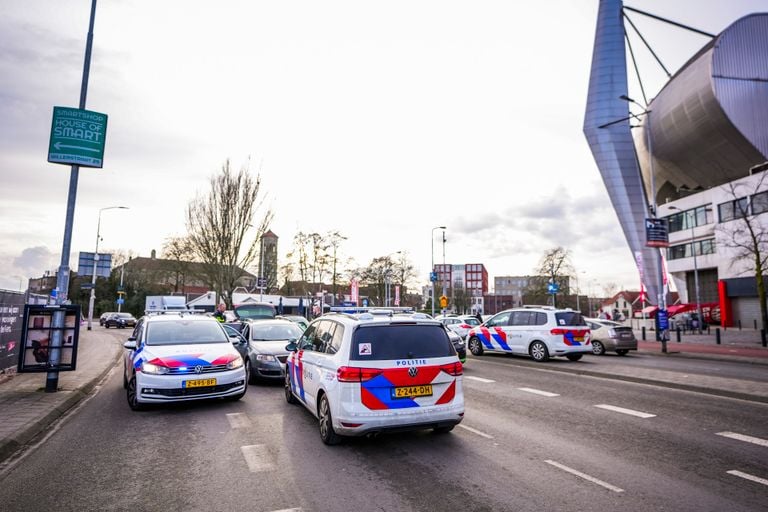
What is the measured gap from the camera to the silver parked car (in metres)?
19.1

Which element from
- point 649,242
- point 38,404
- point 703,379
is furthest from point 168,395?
point 649,242

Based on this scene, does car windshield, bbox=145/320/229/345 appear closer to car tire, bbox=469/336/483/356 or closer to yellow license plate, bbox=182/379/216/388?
yellow license plate, bbox=182/379/216/388

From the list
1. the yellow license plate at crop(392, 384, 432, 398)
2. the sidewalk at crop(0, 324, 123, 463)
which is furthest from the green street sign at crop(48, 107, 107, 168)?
the yellow license plate at crop(392, 384, 432, 398)

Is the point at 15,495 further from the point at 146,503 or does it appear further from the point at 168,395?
the point at 168,395

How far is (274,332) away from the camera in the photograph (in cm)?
1212

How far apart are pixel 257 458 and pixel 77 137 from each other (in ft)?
28.4

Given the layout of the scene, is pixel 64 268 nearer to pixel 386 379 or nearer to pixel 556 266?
pixel 386 379

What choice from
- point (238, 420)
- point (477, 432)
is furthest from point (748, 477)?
point (238, 420)

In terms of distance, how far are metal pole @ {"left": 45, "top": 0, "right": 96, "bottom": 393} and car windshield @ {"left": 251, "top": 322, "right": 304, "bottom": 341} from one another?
4055 mm

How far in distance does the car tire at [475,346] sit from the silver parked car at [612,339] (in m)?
5.02

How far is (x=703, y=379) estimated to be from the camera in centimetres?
1140

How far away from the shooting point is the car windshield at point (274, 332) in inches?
467

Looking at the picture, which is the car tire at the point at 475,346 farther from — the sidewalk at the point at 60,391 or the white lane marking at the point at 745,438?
the white lane marking at the point at 745,438

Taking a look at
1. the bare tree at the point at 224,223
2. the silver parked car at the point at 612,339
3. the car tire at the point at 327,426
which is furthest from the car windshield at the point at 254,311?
the car tire at the point at 327,426
